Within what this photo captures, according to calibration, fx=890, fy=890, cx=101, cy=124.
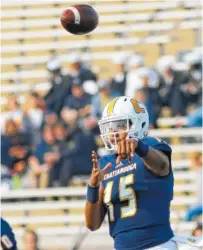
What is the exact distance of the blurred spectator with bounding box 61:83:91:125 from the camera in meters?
11.0

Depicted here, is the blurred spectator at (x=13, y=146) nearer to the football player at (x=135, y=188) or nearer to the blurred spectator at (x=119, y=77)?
the blurred spectator at (x=119, y=77)

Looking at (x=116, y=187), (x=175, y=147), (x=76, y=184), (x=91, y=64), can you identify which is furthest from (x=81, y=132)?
(x=116, y=187)

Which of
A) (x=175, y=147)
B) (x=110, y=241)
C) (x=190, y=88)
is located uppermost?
(x=190, y=88)

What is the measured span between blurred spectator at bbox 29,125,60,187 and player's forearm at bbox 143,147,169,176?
19.2 feet

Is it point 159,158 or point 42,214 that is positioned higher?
point 159,158

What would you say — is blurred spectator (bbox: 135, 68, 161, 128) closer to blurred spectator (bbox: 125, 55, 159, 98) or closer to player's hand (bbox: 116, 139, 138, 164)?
blurred spectator (bbox: 125, 55, 159, 98)

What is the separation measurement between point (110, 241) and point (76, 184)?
1331mm

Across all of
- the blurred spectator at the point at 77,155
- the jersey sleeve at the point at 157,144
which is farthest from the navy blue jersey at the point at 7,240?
the blurred spectator at the point at 77,155

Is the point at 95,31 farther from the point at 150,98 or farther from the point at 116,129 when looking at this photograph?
the point at 116,129

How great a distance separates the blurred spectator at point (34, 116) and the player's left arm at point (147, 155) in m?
6.25

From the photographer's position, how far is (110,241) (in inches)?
379

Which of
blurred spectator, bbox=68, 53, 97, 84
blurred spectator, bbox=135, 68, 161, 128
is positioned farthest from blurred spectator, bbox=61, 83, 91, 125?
blurred spectator, bbox=135, 68, 161, 128

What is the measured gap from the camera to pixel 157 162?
459 cm

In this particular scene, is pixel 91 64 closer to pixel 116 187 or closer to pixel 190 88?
pixel 190 88
